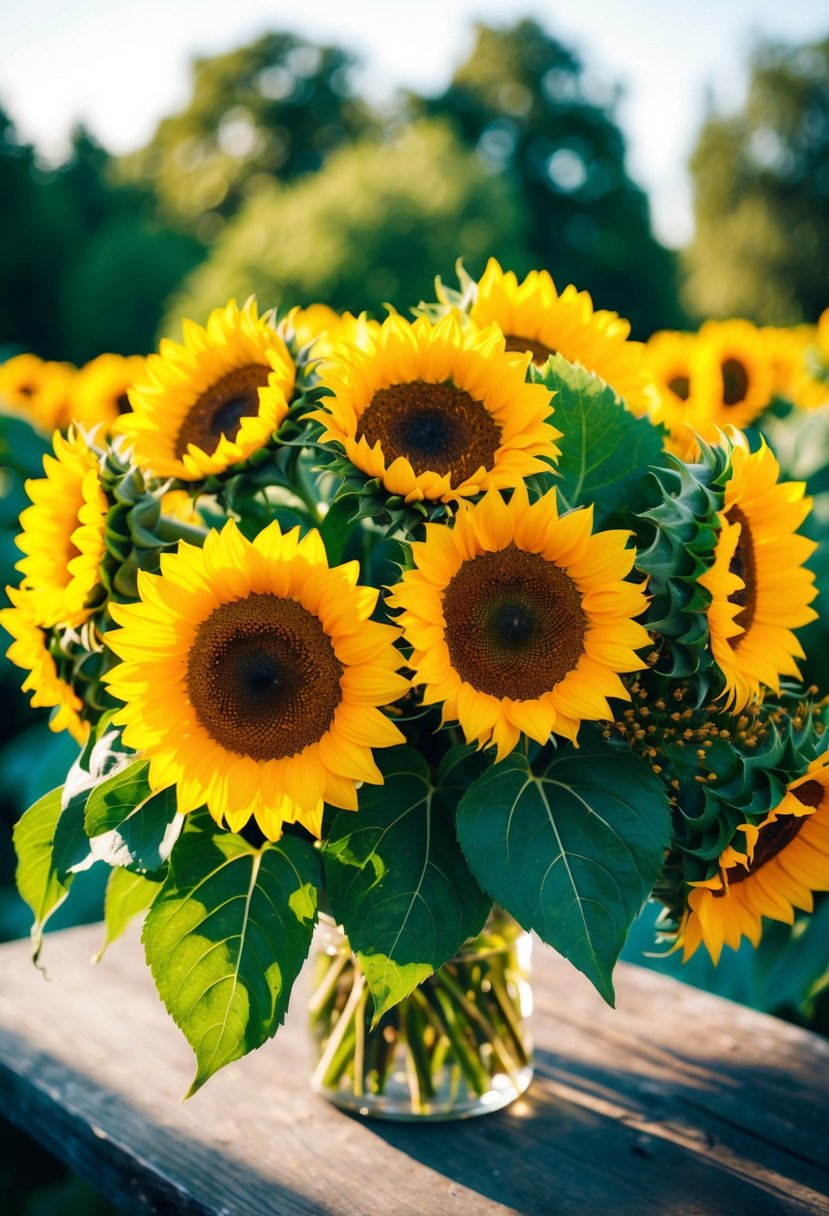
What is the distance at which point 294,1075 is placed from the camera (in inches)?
51.0

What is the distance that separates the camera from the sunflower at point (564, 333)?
1088mm

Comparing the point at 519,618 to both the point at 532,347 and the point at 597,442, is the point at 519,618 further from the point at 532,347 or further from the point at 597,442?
the point at 532,347

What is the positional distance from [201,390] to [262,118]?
20.5m

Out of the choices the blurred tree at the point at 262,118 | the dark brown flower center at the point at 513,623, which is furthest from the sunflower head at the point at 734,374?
the blurred tree at the point at 262,118

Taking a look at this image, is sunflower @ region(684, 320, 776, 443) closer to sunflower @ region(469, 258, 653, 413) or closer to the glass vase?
sunflower @ region(469, 258, 653, 413)

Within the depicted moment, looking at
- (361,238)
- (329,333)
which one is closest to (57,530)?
(329,333)

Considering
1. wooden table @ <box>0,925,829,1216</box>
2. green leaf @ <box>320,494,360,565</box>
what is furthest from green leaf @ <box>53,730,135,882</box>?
wooden table @ <box>0,925,829,1216</box>

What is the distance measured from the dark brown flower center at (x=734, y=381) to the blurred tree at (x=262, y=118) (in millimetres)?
18463

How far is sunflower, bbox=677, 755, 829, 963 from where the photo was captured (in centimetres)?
97

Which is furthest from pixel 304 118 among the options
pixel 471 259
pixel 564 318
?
pixel 564 318

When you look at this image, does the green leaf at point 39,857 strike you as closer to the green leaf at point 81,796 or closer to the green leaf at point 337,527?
the green leaf at point 81,796

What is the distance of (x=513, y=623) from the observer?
0.88 meters

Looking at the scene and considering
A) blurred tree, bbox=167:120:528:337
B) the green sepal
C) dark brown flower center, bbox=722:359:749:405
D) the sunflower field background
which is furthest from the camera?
blurred tree, bbox=167:120:528:337

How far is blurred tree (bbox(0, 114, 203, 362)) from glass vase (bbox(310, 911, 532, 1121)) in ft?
42.5
